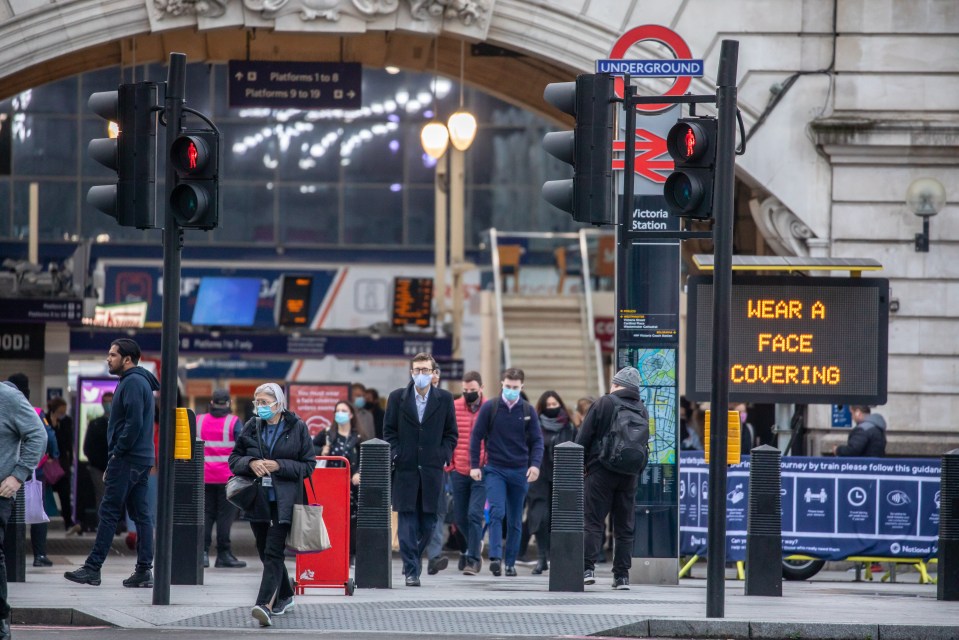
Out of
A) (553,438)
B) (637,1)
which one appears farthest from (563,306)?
(553,438)

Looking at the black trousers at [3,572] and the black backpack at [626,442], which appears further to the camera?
the black backpack at [626,442]

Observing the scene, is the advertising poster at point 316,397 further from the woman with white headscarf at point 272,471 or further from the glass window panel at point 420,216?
the glass window panel at point 420,216

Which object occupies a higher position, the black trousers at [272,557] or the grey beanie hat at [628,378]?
the grey beanie hat at [628,378]

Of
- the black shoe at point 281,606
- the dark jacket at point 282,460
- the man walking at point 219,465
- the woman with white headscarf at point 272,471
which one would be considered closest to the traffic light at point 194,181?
the woman with white headscarf at point 272,471

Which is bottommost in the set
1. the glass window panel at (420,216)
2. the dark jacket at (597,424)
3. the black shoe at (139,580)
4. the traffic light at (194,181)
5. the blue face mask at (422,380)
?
the black shoe at (139,580)

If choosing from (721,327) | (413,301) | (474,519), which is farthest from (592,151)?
(413,301)

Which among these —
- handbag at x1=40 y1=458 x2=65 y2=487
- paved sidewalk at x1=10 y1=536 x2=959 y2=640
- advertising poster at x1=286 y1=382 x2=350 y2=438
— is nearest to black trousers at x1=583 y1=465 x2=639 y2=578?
paved sidewalk at x1=10 y1=536 x2=959 y2=640

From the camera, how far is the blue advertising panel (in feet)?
50.2

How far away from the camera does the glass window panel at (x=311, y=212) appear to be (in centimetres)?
4250

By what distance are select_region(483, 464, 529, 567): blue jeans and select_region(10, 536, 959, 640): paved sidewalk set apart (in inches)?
35.7

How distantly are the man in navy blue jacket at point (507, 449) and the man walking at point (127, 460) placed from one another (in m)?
3.15

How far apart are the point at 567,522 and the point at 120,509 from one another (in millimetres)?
3527

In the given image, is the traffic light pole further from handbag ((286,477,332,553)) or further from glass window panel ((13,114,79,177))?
glass window panel ((13,114,79,177))

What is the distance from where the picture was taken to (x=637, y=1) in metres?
19.5
